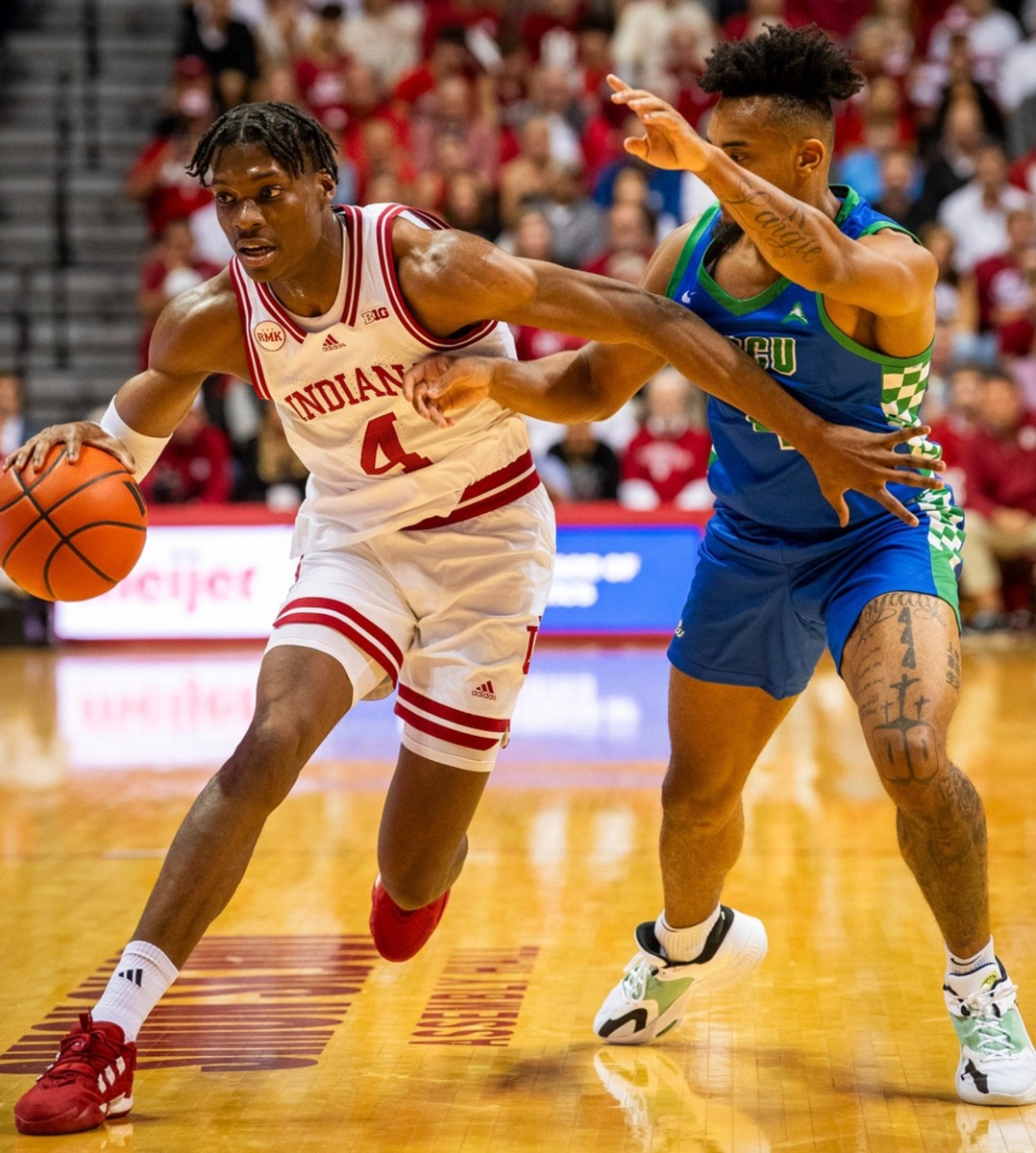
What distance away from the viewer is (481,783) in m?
4.38

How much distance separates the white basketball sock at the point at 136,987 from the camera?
360 centimetres

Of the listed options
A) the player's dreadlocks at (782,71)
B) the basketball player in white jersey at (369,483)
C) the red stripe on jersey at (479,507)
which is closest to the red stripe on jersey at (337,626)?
the basketball player in white jersey at (369,483)

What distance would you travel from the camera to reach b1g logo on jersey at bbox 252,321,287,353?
13.4ft

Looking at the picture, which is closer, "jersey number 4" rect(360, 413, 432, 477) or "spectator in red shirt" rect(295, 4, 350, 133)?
"jersey number 4" rect(360, 413, 432, 477)

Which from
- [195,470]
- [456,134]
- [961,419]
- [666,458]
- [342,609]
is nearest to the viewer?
[342,609]

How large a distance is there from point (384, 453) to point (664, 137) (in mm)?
1078

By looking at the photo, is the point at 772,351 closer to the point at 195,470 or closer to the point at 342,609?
the point at 342,609

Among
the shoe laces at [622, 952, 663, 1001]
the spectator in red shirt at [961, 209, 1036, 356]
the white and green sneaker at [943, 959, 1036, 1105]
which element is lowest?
the spectator in red shirt at [961, 209, 1036, 356]

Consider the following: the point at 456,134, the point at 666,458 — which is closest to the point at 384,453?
the point at 666,458

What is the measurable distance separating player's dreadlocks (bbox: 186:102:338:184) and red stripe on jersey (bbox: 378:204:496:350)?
20 cm

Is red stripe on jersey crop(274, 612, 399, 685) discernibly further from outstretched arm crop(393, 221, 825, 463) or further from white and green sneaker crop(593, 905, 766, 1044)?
white and green sneaker crop(593, 905, 766, 1044)

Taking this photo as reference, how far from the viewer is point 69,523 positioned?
410cm

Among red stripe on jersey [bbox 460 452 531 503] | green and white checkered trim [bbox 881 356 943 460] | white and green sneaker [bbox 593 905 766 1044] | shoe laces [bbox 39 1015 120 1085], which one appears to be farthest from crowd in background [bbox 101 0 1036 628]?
shoe laces [bbox 39 1015 120 1085]

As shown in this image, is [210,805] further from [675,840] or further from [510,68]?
[510,68]
